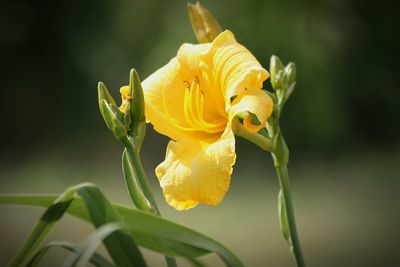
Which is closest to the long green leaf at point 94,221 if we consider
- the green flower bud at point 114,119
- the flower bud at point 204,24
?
the green flower bud at point 114,119

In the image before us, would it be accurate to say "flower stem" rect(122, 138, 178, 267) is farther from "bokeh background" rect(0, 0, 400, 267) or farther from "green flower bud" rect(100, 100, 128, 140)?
"bokeh background" rect(0, 0, 400, 267)

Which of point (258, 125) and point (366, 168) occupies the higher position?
point (258, 125)

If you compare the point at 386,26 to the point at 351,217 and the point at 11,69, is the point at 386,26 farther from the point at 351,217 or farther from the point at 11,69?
the point at 11,69

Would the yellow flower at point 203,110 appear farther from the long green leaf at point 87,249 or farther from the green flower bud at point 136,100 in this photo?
the long green leaf at point 87,249

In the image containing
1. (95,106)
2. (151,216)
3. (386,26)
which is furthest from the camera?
(95,106)

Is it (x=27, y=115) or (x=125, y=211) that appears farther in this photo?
(x=27, y=115)

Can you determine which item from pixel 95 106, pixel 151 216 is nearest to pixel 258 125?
pixel 151 216

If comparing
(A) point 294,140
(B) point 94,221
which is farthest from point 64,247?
(A) point 294,140

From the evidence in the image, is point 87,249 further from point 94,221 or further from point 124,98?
point 124,98
